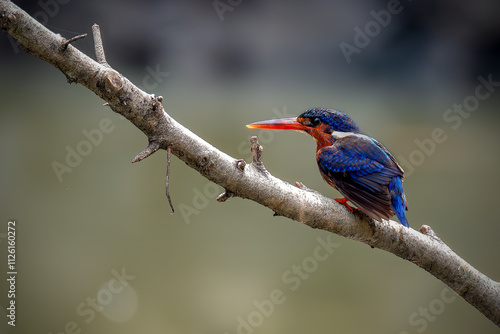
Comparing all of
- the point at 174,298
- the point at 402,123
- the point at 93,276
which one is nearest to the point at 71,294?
the point at 93,276

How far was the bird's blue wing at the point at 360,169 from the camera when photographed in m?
1.31

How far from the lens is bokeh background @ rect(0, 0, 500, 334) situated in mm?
2898

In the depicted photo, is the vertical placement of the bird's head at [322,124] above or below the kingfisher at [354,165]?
above

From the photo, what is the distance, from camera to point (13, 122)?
3146mm

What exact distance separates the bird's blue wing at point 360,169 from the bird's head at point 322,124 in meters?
0.04

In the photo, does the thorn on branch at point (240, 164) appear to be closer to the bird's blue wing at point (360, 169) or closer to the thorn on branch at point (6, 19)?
the bird's blue wing at point (360, 169)

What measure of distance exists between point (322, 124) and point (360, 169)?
9.3 inches

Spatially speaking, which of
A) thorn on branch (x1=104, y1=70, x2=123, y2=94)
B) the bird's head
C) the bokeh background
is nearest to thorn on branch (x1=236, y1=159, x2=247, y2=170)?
thorn on branch (x1=104, y1=70, x2=123, y2=94)

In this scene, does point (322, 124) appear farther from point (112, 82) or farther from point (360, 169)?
point (112, 82)

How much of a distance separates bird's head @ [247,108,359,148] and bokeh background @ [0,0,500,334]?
1.60 m

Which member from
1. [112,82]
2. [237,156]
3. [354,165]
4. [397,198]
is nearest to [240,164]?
[112,82]

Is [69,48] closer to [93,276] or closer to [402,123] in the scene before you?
[93,276]

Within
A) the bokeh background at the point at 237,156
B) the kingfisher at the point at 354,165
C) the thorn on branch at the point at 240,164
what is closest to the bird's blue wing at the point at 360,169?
the kingfisher at the point at 354,165

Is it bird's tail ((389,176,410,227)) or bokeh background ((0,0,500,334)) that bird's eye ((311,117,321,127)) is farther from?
bokeh background ((0,0,500,334))
